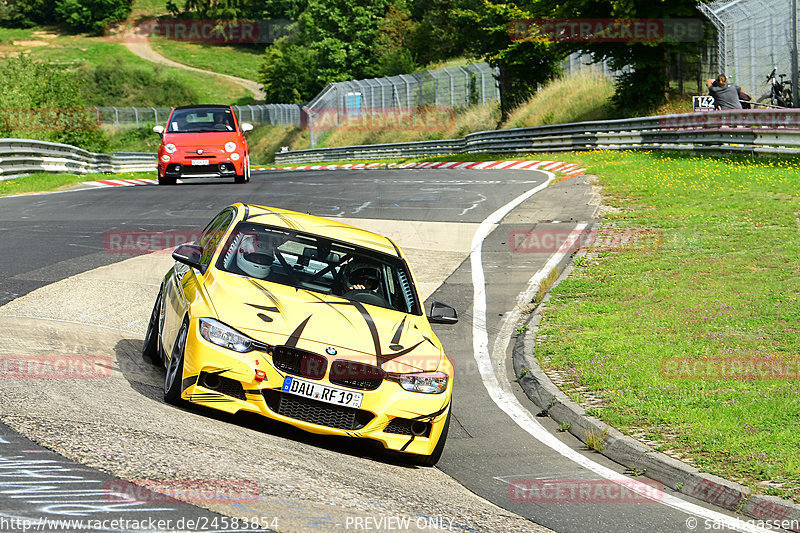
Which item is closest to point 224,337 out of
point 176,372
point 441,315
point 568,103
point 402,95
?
point 176,372

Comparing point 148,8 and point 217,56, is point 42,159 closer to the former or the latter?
point 217,56

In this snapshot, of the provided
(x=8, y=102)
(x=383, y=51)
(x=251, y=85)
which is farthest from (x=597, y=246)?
(x=251, y=85)

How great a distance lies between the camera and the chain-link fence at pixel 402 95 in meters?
53.8

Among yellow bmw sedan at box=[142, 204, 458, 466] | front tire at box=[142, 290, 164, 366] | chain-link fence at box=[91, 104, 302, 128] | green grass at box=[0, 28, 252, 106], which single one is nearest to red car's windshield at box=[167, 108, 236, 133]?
front tire at box=[142, 290, 164, 366]

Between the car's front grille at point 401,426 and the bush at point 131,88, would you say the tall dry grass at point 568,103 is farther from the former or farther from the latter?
the bush at point 131,88

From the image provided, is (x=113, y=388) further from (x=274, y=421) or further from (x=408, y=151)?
(x=408, y=151)

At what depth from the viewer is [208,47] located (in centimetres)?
13825

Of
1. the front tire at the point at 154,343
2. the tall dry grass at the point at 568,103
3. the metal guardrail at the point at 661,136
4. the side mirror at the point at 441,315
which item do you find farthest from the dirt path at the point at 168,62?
the side mirror at the point at 441,315

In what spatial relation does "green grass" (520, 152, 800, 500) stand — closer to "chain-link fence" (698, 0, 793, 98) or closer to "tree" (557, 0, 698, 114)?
"chain-link fence" (698, 0, 793, 98)

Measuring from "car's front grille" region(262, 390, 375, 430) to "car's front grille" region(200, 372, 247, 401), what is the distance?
172mm

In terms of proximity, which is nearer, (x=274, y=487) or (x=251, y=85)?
(x=274, y=487)

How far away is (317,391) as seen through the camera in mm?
6605

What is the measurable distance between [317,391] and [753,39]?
1135 inches

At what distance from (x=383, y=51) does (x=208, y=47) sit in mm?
60926
